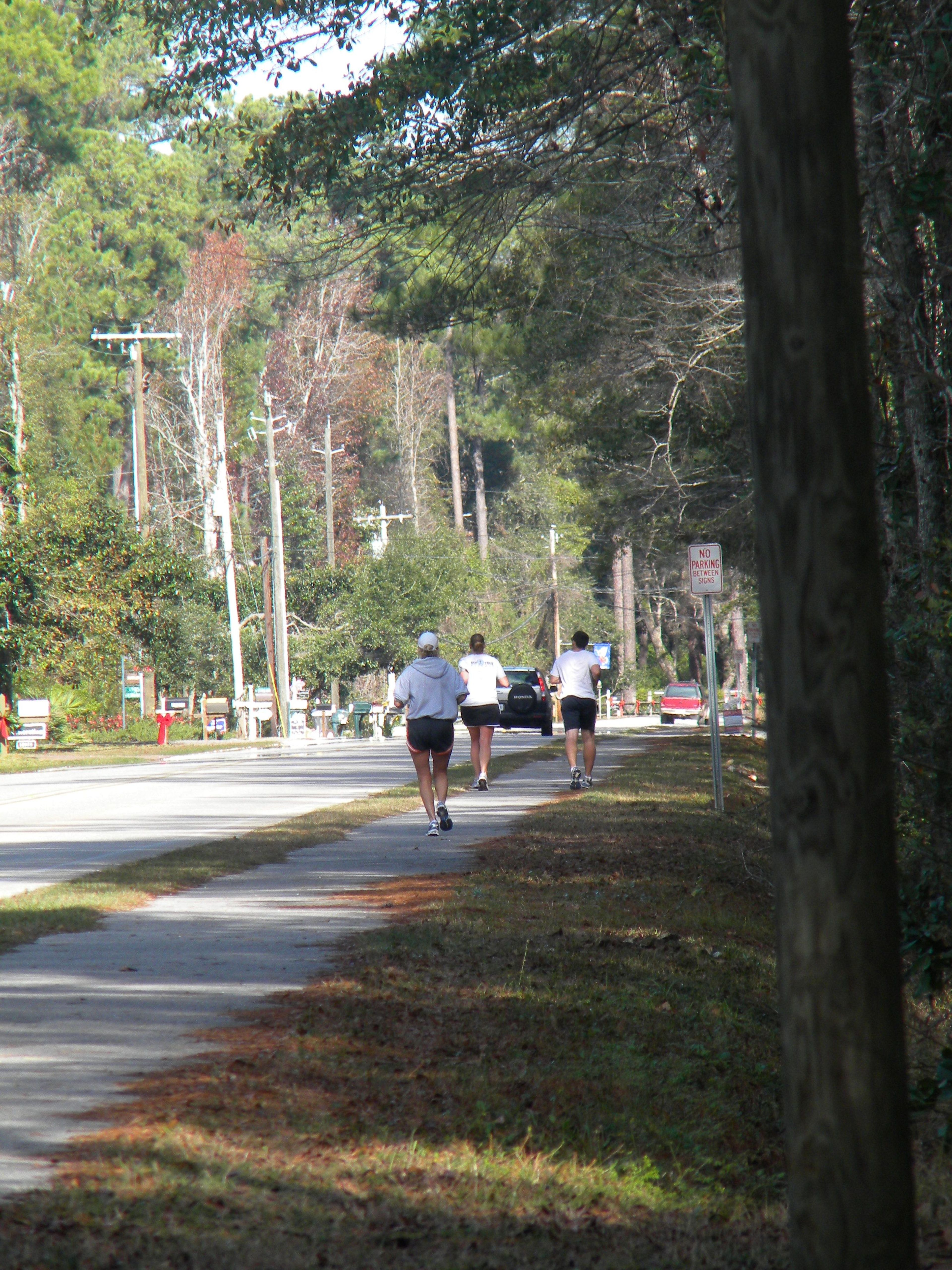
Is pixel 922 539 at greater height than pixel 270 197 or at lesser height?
lesser

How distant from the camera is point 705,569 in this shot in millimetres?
18812

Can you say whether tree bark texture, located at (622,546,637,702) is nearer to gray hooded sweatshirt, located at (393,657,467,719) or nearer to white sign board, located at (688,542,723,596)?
white sign board, located at (688,542,723,596)

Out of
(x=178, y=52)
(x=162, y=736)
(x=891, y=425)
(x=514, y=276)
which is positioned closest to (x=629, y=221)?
(x=514, y=276)

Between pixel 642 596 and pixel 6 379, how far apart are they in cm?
3445

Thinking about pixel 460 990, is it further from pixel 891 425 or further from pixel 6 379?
pixel 6 379

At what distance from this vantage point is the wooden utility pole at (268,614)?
50.7 meters

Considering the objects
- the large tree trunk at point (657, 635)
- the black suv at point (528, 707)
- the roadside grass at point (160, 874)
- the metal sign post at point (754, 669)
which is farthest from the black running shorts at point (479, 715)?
the large tree trunk at point (657, 635)

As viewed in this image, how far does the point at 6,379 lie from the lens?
49.4m

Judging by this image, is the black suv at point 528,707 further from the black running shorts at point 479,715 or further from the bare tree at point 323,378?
the bare tree at point 323,378

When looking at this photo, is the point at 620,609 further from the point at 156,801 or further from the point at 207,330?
the point at 156,801

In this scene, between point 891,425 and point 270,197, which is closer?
point 891,425

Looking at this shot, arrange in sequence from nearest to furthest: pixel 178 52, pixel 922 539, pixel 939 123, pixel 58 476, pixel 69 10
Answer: pixel 939 123 < pixel 922 539 < pixel 178 52 < pixel 58 476 < pixel 69 10

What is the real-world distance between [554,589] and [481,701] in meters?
51.0

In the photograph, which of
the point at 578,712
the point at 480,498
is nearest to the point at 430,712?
the point at 578,712
